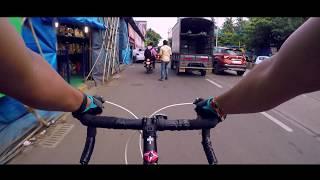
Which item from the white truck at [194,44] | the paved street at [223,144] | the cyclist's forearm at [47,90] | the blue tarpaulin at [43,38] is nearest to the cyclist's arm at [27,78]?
the cyclist's forearm at [47,90]

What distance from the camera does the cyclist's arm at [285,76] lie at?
95 cm

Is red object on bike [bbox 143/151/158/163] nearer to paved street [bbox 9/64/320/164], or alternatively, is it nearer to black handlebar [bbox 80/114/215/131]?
black handlebar [bbox 80/114/215/131]

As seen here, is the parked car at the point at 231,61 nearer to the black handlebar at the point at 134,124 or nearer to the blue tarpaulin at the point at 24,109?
the blue tarpaulin at the point at 24,109

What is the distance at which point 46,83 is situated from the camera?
3.63 ft

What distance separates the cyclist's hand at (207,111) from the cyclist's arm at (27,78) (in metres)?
0.60

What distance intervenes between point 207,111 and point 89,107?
1.82 feet

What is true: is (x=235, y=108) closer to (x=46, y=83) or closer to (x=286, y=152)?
(x=46, y=83)

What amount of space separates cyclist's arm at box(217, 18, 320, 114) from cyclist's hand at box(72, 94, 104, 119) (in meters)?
0.63

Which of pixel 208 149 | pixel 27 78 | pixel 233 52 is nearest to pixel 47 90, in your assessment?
pixel 27 78

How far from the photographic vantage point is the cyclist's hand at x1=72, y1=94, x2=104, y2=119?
1.43 m

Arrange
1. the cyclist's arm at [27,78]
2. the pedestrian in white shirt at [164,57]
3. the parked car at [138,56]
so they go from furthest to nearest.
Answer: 1. the parked car at [138,56]
2. the pedestrian in white shirt at [164,57]
3. the cyclist's arm at [27,78]

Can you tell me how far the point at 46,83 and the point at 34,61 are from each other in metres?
0.09

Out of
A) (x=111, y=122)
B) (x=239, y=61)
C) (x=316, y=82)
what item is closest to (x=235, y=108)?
(x=316, y=82)
